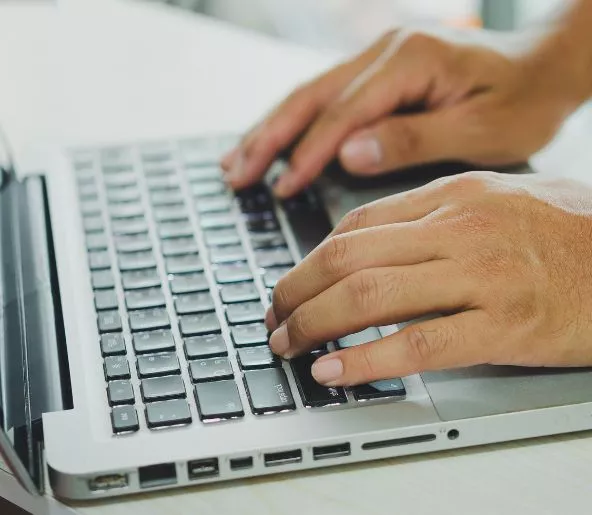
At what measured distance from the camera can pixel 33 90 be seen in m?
1.11

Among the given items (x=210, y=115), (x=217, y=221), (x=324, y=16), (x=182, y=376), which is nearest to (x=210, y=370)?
(x=182, y=376)

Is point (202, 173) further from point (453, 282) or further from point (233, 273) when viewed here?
point (453, 282)

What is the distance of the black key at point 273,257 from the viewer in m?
0.75

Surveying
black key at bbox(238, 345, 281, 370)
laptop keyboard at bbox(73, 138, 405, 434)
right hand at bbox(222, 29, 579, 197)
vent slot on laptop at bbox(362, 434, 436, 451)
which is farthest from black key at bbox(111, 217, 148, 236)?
vent slot on laptop at bbox(362, 434, 436, 451)

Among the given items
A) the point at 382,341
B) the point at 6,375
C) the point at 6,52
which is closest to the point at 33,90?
the point at 6,52

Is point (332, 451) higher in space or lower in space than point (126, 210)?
lower

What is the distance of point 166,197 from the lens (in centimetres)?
86

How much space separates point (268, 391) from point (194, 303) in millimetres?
124

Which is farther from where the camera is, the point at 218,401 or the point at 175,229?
the point at 175,229

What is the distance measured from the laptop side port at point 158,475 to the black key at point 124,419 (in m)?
0.03

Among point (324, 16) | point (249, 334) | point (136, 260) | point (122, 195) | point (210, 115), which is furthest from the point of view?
point (324, 16)

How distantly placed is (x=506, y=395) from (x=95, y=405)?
0.83 feet

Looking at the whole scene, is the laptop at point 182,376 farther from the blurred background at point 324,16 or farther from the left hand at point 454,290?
the blurred background at point 324,16

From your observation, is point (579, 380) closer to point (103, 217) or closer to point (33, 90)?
point (103, 217)
